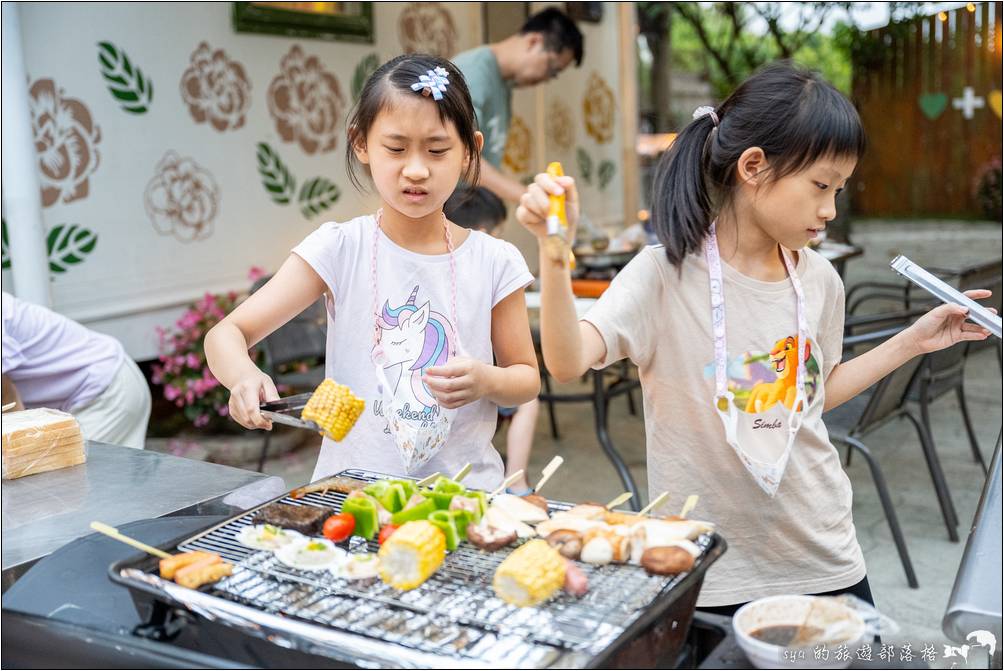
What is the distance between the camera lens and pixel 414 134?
6.37ft

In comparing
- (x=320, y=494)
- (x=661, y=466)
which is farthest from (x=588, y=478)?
(x=320, y=494)

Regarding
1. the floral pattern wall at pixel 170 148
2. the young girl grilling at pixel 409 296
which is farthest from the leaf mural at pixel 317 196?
the young girl grilling at pixel 409 296

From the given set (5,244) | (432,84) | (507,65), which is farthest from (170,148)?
(432,84)

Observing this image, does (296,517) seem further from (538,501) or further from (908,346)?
(908,346)

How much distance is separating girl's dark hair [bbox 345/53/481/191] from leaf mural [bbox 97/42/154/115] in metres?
3.43

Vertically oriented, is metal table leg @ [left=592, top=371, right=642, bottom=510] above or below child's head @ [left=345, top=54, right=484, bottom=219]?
below

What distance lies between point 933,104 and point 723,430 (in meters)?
6.48

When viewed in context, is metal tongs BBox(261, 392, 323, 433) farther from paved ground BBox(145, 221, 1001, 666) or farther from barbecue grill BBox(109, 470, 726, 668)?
paved ground BBox(145, 221, 1001, 666)

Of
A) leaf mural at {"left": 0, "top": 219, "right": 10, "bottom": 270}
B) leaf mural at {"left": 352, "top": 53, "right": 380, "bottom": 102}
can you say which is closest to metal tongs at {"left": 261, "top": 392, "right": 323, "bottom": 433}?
leaf mural at {"left": 0, "top": 219, "right": 10, "bottom": 270}

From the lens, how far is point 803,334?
1.93 meters

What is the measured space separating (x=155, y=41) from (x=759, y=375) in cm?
429

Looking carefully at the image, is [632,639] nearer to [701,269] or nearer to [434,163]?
[701,269]

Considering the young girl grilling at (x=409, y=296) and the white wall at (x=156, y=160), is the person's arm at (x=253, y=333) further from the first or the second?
the white wall at (x=156, y=160)

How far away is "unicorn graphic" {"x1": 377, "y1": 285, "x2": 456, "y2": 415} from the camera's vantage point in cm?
205
